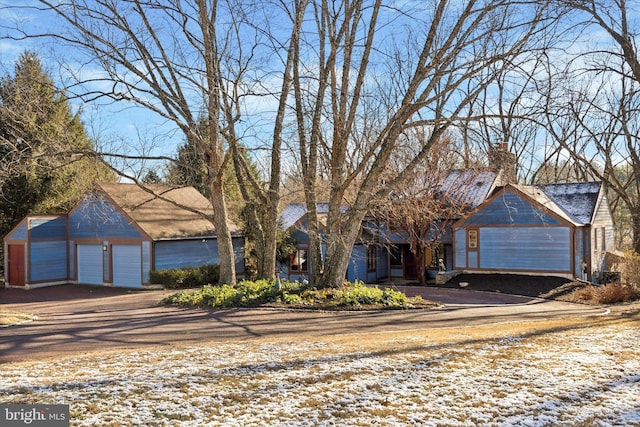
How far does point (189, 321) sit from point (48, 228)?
15796mm

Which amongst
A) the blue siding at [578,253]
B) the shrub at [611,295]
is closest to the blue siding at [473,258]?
the blue siding at [578,253]

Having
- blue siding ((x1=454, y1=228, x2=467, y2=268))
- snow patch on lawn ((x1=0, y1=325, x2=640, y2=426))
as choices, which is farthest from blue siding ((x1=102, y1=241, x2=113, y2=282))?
snow patch on lawn ((x1=0, y1=325, x2=640, y2=426))

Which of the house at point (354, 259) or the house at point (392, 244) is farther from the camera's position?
the house at point (354, 259)

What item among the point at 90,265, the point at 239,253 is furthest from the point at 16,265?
the point at 239,253

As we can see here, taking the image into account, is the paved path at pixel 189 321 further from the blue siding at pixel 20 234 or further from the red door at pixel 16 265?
the blue siding at pixel 20 234

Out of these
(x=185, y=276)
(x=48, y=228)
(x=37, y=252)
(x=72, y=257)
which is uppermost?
(x=48, y=228)

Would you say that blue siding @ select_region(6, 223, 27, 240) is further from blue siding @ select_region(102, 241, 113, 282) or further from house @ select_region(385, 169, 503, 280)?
house @ select_region(385, 169, 503, 280)

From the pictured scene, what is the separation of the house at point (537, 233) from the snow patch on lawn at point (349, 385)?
15179mm

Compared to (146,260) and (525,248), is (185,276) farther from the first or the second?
(525,248)

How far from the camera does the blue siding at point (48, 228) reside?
83.5 feet

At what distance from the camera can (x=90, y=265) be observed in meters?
26.1

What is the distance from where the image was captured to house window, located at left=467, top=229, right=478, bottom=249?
25.9 metres

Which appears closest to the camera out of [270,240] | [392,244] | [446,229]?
[270,240]

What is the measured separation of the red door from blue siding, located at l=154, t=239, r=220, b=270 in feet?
22.1
